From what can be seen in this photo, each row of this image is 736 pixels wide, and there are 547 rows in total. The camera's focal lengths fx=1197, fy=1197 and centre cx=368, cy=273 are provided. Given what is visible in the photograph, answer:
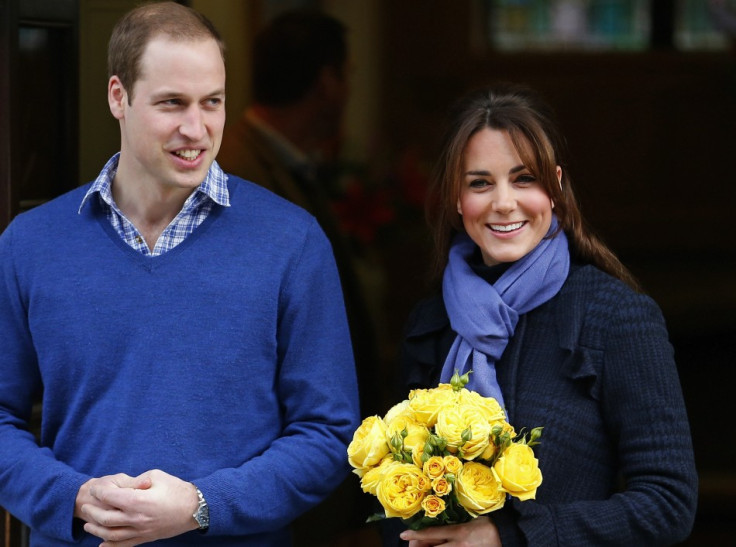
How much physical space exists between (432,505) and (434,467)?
66 mm

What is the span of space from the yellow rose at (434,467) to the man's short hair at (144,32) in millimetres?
965

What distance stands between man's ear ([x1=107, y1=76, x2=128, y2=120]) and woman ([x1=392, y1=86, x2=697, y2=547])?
682 mm

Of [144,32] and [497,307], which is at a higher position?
[144,32]

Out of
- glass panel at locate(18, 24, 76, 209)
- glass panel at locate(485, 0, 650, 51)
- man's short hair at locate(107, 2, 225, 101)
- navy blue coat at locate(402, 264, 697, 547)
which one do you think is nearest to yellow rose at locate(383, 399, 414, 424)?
navy blue coat at locate(402, 264, 697, 547)

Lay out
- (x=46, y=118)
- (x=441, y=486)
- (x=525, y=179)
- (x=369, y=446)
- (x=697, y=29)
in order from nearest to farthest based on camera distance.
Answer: (x=441, y=486) < (x=369, y=446) < (x=525, y=179) < (x=46, y=118) < (x=697, y=29)

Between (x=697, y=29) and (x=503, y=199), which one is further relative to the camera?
(x=697, y=29)

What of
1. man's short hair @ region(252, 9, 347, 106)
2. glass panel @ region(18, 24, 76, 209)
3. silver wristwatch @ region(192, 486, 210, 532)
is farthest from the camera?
man's short hair @ region(252, 9, 347, 106)

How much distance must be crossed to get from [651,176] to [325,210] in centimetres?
279

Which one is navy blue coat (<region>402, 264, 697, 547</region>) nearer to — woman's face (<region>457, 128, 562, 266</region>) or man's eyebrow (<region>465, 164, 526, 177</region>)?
woman's face (<region>457, 128, 562, 266</region>)

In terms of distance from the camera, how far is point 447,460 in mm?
2111

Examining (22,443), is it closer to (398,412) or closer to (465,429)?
(398,412)

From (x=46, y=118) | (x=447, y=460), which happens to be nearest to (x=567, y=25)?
(x=46, y=118)

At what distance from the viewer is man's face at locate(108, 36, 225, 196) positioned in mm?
2389

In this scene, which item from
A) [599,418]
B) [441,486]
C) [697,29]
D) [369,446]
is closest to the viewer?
[441,486]
